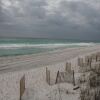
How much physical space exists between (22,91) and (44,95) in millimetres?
566

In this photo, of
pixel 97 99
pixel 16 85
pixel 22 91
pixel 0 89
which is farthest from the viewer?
pixel 16 85

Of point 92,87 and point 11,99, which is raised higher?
point 92,87

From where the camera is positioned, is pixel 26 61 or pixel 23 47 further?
pixel 23 47

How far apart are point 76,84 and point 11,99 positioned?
1981 millimetres

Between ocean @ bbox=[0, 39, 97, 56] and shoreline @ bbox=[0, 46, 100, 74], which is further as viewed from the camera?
ocean @ bbox=[0, 39, 97, 56]

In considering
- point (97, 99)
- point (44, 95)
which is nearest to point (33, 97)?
point (44, 95)

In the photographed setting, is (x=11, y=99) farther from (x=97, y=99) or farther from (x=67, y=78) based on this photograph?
(x=97, y=99)

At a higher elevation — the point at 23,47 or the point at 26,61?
the point at 23,47

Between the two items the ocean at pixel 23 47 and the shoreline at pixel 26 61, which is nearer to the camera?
the shoreline at pixel 26 61

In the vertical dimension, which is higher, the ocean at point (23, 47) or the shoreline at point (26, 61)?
the ocean at point (23, 47)

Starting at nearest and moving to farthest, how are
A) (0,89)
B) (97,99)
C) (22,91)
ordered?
(97,99) < (22,91) < (0,89)

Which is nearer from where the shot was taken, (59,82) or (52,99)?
(52,99)

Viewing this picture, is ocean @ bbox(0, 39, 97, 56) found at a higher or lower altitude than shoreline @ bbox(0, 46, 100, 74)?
higher

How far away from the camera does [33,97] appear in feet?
15.0
